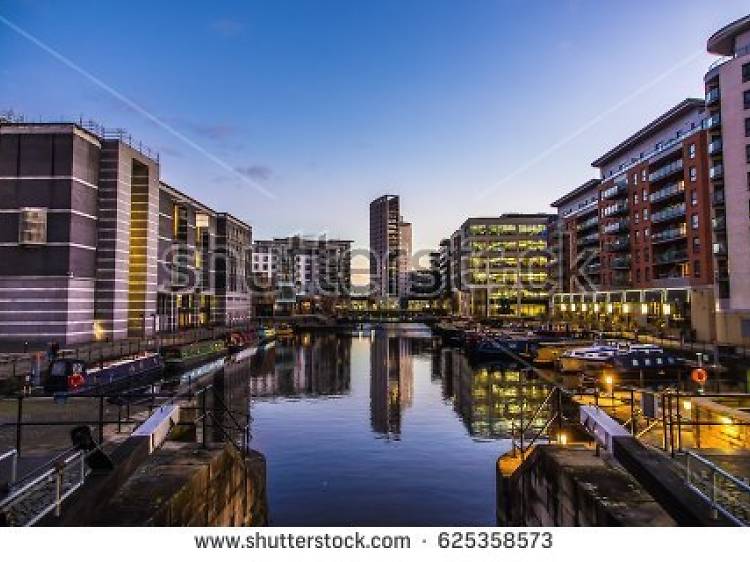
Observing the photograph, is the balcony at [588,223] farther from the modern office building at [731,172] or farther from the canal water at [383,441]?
the canal water at [383,441]

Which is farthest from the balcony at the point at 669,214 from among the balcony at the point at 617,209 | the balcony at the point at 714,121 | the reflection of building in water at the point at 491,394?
the reflection of building in water at the point at 491,394

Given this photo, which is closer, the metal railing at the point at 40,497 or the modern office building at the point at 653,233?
the metal railing at the point at 40,497

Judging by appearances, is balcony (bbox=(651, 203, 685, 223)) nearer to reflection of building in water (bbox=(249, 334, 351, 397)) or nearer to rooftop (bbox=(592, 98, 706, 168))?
rooftop (bbox=(592, 98, 706, 168))

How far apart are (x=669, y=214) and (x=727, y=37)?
23971 mm

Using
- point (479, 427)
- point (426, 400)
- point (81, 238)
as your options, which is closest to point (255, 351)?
point (81, 238)

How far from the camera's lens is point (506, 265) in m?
182

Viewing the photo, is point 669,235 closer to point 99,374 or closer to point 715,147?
point 715,147

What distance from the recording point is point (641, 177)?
313 feet

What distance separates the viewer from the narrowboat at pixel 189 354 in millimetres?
55628

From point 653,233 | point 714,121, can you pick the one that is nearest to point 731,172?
point 714,121

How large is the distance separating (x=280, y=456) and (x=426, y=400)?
21.2m

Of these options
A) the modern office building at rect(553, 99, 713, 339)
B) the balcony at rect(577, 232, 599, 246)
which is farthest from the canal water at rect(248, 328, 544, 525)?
the balcony at rect(577, 232, 599, 246)

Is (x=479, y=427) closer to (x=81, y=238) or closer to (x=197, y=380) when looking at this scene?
(x=197, y=380)

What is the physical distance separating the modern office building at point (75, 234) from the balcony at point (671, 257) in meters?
66.8
